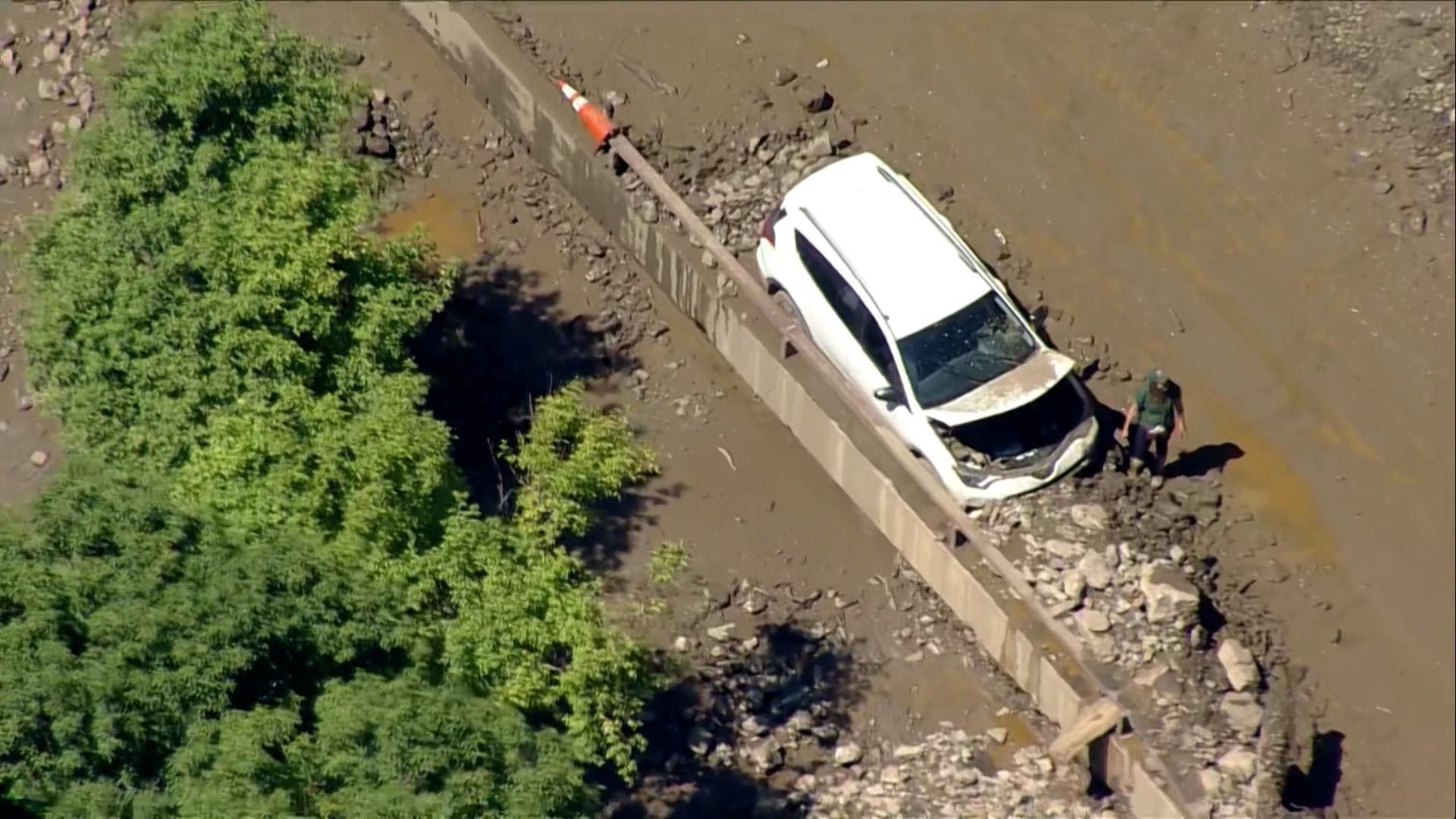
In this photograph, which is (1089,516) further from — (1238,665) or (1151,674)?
(1238,665)

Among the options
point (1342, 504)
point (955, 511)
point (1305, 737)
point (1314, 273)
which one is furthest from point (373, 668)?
point (1314, 273)

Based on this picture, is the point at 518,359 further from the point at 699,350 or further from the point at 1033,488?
the point at 1033,488

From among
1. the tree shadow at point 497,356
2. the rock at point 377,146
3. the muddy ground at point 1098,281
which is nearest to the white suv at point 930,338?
the muddy ground at point 1098,281

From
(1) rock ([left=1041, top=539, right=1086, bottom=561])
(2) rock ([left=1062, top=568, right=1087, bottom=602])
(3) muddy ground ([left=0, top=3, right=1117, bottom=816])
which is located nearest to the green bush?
(3) muddy ground ([left=0, top=3, right=1117, bottom=816])

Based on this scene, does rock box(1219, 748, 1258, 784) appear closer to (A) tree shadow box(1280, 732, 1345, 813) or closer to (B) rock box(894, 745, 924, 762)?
(A) tree shadow box(1280, 732, 1345, 813)

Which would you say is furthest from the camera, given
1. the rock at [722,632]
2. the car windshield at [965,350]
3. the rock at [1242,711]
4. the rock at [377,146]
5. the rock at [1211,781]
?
the rock at [377,146]

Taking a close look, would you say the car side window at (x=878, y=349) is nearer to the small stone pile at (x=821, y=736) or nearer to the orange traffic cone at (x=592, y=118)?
the small stone pile at (x=821, y=736)

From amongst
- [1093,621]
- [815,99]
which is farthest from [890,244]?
[1093,621]

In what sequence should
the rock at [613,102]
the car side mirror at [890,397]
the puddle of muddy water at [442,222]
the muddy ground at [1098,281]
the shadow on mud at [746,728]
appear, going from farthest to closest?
the puddle of muddy water at [442,222]
the rock at [613,102]
the car side mirror at [890,397]
the muddy ground at [1098,281]
the shadow on mud at [746,728]

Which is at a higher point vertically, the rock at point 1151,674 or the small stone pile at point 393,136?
the small stone pile at point 393,136
